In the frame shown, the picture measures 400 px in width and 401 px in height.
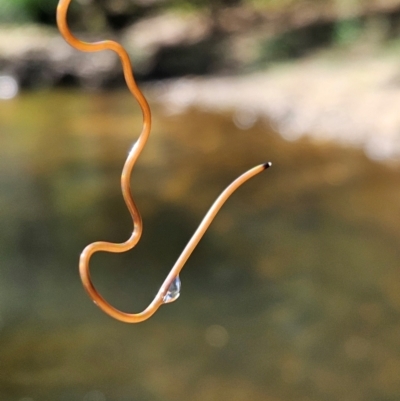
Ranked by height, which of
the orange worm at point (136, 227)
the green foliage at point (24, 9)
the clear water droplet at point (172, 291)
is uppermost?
the orange worm at point (136, 227)

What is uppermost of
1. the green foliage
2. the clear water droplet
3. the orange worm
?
the orange worm

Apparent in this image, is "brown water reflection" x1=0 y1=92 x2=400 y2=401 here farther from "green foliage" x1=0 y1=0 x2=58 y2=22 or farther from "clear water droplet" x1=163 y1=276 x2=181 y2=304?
"green foliage" x1=0 y1=0 x2=58 y2=22

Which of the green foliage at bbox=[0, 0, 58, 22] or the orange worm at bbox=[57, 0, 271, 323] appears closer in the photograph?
the orange worm at bbox=[57, 0, 271, 323]

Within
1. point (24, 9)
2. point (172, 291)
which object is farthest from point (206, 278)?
point (24, 9)

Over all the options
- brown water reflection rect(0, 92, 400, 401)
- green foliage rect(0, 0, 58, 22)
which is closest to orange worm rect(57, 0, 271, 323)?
brown water reflection rect(0, 92, 400, 401)

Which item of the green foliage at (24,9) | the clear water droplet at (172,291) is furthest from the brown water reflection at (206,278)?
the green foliage at (24,9)

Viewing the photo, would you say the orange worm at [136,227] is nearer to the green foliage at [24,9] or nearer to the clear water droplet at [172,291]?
the clear water droplet at [172,291]

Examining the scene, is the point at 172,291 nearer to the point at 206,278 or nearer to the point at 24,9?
the point at 206,278

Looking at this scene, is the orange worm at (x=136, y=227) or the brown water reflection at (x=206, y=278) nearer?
the orange worm at (x=136, y=227)
